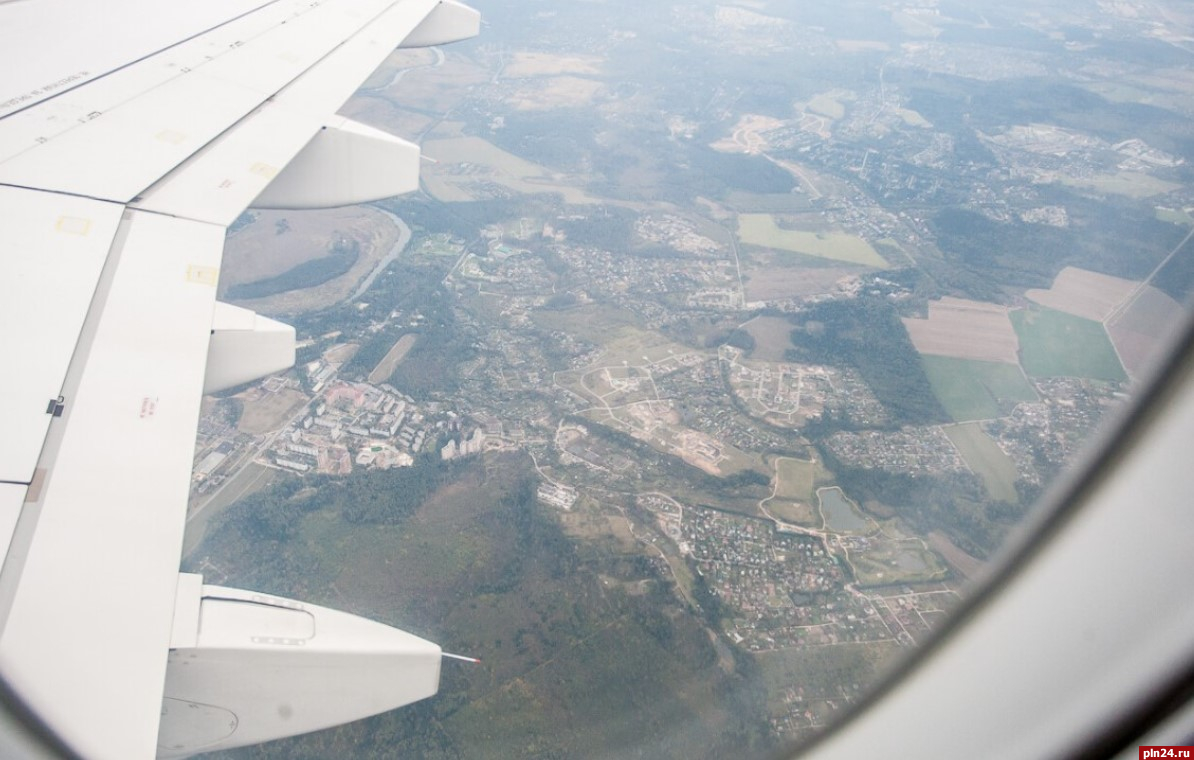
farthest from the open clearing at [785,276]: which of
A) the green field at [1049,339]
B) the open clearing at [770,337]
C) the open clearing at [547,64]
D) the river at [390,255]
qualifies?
the open clearing at [547,64]

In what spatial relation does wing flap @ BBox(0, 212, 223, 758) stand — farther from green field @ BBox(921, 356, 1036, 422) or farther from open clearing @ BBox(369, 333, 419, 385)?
open clearing @ BBox(369, 333, 419, 385)

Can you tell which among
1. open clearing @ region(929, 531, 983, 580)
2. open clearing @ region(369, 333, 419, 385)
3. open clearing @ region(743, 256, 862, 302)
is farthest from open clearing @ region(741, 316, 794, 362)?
open clearing @ region(929, 531, 983, 580)

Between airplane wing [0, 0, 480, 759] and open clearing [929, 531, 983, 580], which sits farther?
airplane wing [0, 0, 480, 759]

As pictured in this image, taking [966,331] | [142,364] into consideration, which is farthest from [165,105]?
[966,331]

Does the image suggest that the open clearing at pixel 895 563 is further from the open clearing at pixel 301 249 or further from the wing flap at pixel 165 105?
the open clearing at pixel 301 249

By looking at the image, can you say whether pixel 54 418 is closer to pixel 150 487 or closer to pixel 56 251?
pixel 150 487

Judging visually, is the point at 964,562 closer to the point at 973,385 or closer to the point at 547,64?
the point at 973,385
